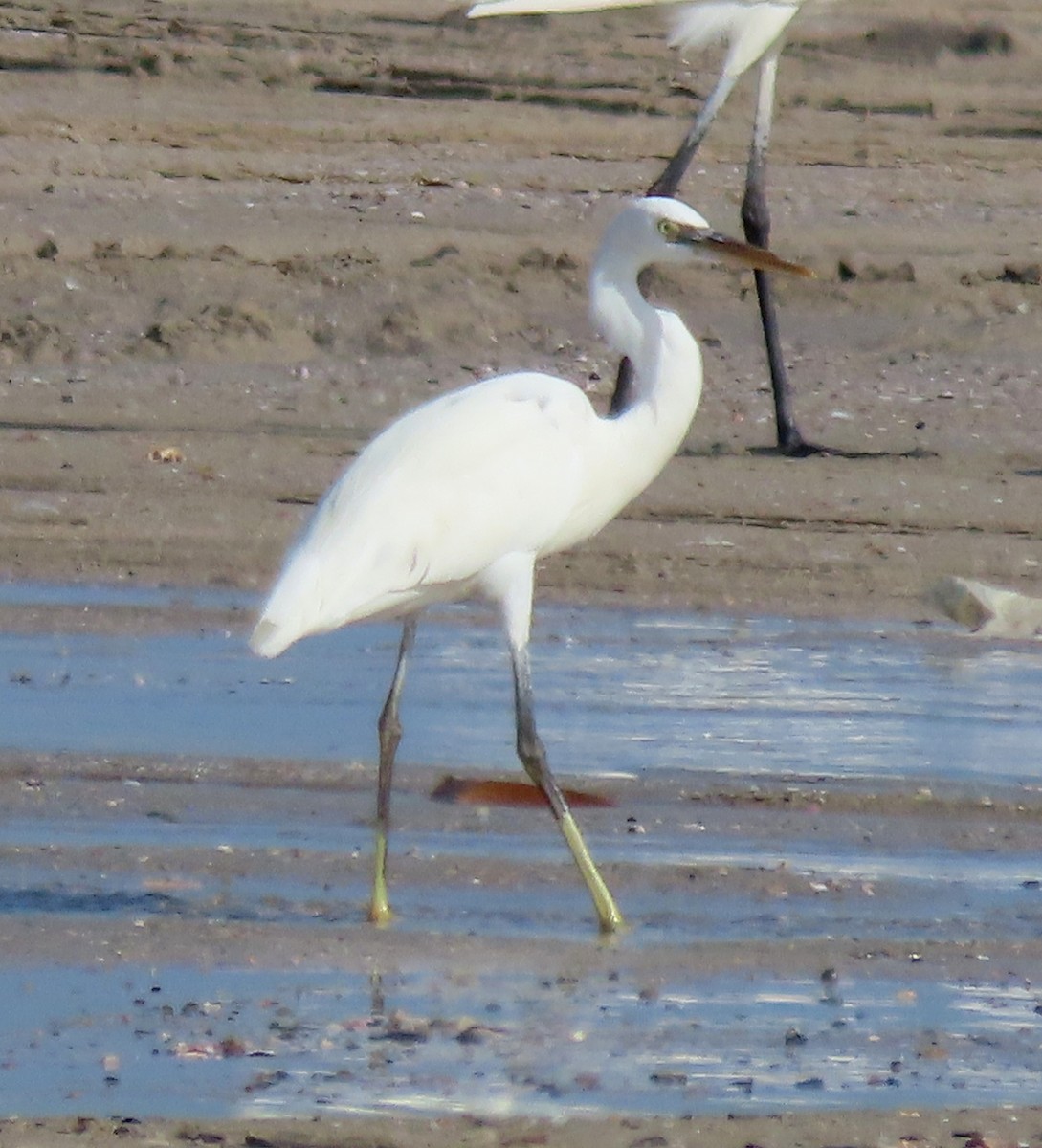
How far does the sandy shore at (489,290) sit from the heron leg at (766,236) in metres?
0.12

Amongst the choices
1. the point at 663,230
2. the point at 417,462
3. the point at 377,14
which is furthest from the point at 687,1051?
the point at 377,14

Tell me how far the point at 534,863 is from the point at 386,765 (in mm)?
403

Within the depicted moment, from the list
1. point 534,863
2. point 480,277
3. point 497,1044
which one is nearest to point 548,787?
point 534,863

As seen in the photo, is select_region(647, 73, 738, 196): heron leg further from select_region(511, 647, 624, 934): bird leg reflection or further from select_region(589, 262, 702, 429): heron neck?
select_region(511, 647, 624, 934): bird leg reflection

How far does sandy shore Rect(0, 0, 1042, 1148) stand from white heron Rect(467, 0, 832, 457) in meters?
0.29

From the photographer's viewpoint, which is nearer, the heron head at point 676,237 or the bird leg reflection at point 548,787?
the bird leg reflection at point 548,787

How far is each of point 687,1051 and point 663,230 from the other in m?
2.09

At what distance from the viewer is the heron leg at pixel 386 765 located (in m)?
5.58

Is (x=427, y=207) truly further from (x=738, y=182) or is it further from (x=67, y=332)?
(x=67, y=332)

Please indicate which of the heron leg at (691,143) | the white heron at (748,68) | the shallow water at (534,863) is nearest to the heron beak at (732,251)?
the shallow water at (534,863)

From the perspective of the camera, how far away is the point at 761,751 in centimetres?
685

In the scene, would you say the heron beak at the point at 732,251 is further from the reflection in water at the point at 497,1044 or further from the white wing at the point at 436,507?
the reflection in water at the point at 497,1044

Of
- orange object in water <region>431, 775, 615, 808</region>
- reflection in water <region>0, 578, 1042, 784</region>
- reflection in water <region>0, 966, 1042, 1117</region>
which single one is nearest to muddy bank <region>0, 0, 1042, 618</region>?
reflection in water <region>0, 578, 1042, 784</region>

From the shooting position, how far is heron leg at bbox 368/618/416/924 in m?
5.58
